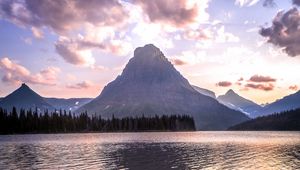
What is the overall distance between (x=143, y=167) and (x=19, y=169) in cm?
2151

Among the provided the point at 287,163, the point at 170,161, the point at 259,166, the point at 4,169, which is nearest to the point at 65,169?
the point at 4,169

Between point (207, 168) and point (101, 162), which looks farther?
point (101, 162)

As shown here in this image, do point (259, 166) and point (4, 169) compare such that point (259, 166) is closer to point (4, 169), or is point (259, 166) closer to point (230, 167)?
point (230, 167)

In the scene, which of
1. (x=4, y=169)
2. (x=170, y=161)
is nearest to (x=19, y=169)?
(x=4, y=169)

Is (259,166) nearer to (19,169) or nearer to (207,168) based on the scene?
(207,168)

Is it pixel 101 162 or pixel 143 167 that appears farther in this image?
pixel 101 162

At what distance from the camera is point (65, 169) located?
Answer: 207 ft

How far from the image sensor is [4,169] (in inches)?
2499

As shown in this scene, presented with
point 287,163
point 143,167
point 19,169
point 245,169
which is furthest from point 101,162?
point 287,163

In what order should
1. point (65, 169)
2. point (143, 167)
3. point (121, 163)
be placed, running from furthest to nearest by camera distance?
point (121, 163) < point (143, 167) < point (65, 169)

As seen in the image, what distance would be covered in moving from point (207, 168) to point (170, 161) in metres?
12.6

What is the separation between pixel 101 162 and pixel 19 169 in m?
16.5

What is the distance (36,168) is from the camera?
65.0 meters

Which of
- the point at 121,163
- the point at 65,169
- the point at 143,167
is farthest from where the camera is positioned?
the point at 121,163
